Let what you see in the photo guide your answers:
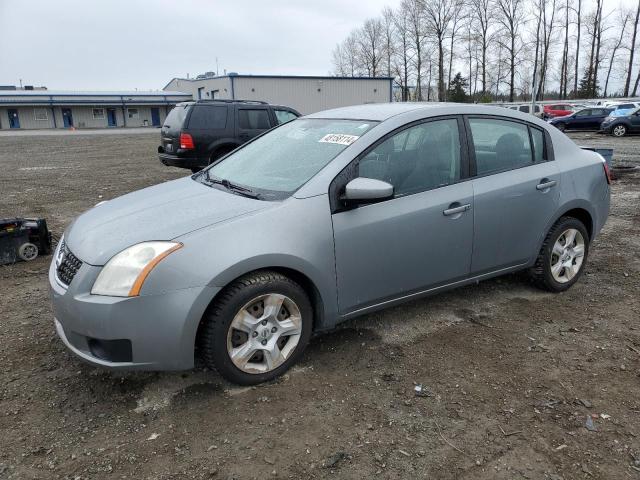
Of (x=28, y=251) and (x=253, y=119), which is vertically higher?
(x=253, y=119)

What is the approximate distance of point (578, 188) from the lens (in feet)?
14.3

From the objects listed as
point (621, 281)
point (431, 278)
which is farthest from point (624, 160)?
point (431, 278)

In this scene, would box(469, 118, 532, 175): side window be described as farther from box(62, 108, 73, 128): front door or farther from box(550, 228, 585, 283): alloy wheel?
box(62, 108, 73, 128): front door

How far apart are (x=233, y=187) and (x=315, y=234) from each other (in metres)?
0.81

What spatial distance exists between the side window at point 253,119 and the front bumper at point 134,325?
885cm

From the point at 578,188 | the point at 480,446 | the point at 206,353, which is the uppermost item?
the point at 578,188

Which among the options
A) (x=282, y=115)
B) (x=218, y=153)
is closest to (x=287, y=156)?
(x=218, y=153)

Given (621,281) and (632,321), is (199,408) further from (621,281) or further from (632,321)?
(621,281)

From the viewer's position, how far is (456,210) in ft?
11.9

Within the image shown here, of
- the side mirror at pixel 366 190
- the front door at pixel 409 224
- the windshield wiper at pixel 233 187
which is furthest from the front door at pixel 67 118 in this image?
the side mirror at pixel 366 190

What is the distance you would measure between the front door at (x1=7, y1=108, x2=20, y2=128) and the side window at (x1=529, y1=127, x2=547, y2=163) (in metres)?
62.2

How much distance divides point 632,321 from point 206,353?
10.6 ft

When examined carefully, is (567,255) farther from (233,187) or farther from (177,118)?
(177,118)

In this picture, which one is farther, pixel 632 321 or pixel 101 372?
pixel 632 321
